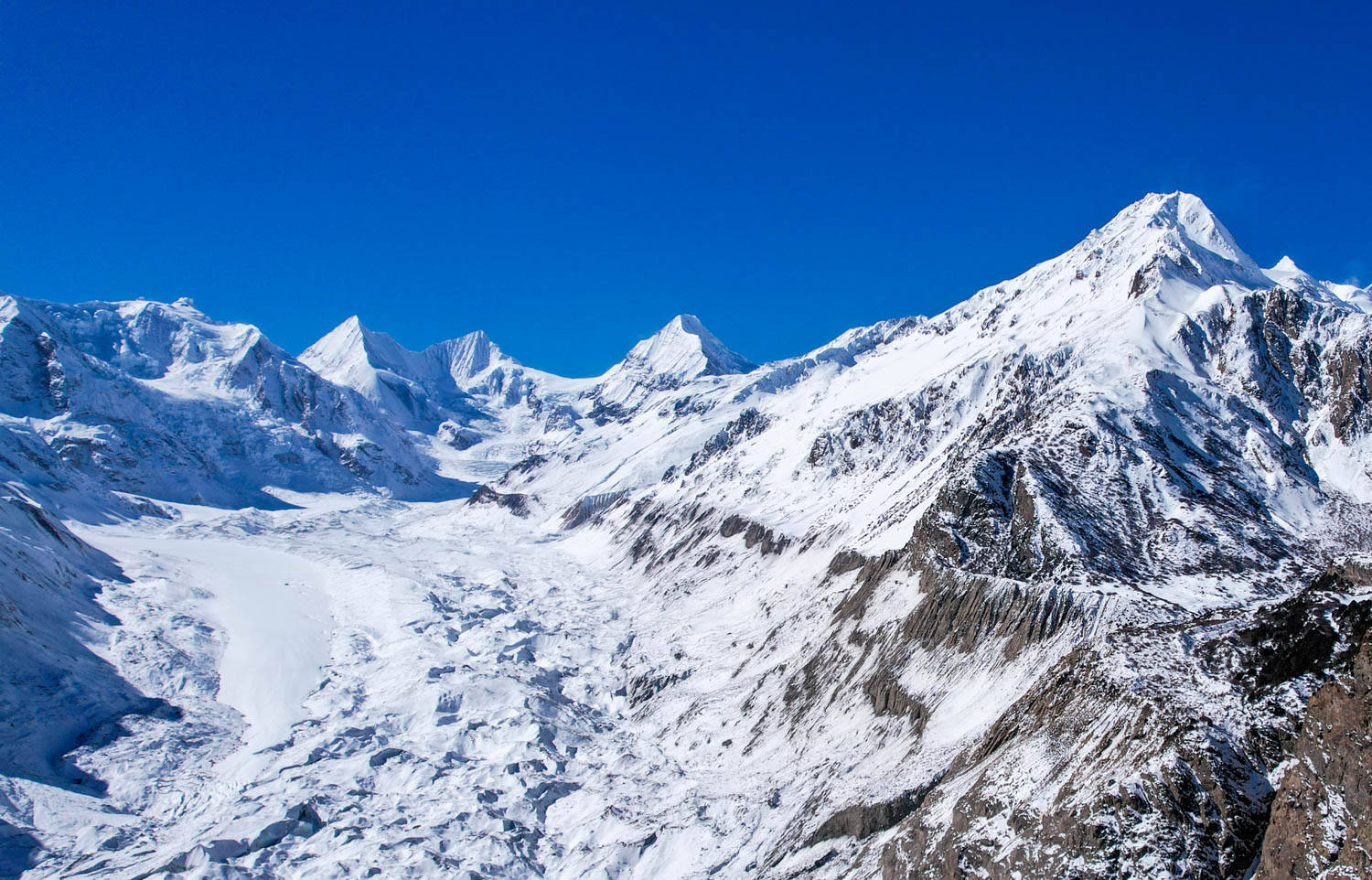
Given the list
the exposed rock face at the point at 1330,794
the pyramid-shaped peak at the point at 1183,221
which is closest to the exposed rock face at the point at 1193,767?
the exposed rock face at the point at 1330,794

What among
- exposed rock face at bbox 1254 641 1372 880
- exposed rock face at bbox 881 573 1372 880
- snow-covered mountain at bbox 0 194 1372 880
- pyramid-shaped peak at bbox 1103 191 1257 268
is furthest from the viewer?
pyramid-shaped peak at bbox 1103 191 1257 268

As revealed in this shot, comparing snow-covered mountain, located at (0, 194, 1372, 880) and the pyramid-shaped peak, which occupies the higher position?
the pyramid-shaped peak

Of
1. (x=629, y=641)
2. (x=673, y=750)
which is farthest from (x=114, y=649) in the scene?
(x=673, y=750)

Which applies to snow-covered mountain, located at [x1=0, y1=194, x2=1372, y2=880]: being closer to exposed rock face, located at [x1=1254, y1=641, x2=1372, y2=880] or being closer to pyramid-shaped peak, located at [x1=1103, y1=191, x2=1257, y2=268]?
exposed rock face, located at [x1=1254, y1=641, x2=1372, y2=880]

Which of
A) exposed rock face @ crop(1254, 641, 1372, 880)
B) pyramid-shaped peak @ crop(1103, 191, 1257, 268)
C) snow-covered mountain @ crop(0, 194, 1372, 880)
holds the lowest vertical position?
exposed rock face @ crop(1254, 641, 1372, 880)

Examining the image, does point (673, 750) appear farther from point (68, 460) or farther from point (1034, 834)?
point (68, 460)

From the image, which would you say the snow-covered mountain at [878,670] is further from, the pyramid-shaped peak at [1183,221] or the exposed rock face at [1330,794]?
the pyramid-shaped peak at [1183,221]

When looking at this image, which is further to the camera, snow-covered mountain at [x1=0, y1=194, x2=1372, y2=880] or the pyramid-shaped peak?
the pyramid-shaped peak

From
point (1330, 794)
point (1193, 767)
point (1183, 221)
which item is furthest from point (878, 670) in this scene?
point (1183, 221)

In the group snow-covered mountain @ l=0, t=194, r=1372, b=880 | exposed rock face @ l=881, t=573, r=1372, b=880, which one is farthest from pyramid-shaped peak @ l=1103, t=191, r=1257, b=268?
exposed rock face @ l=881, t=573, r=1372, b=880
